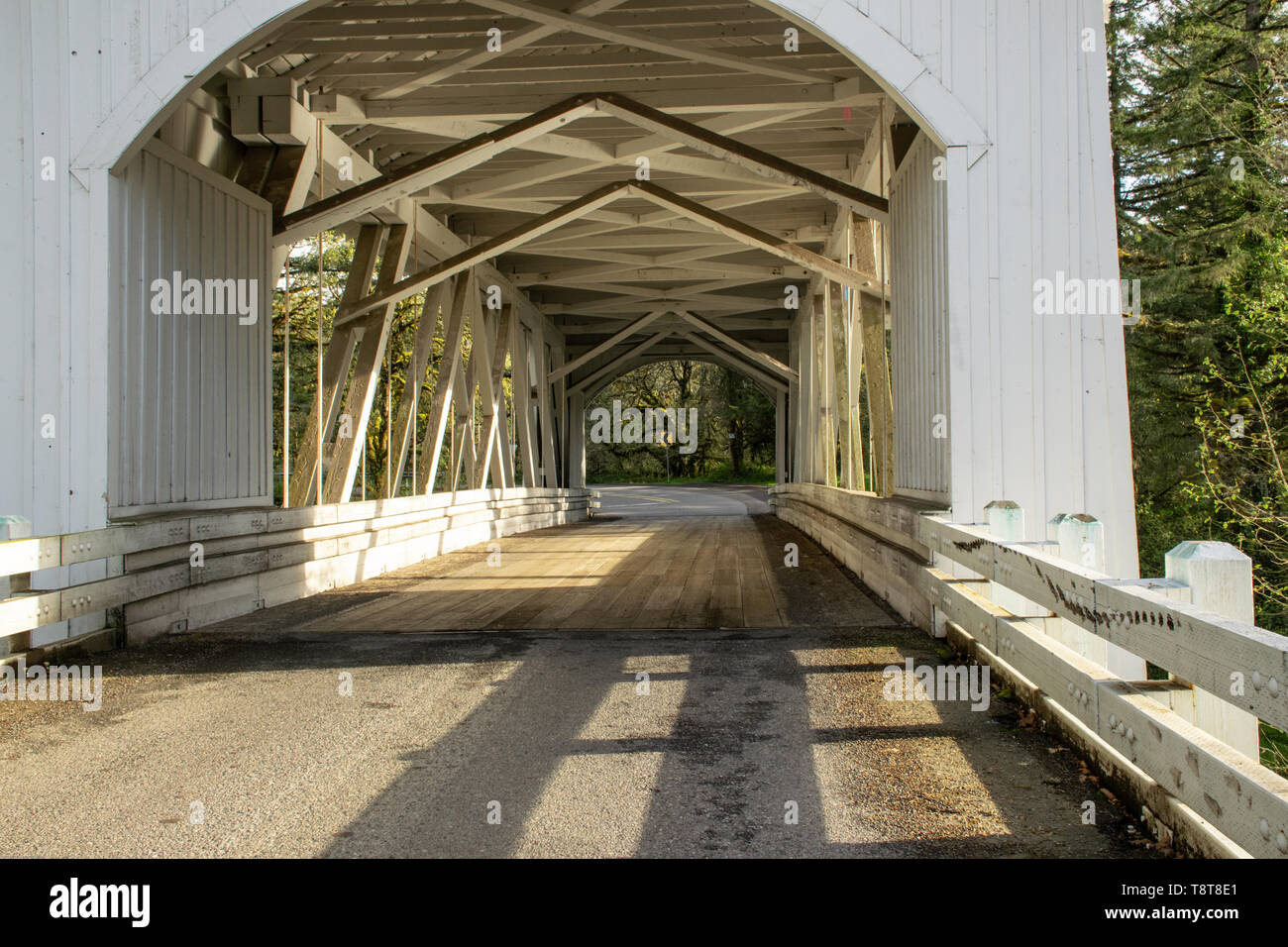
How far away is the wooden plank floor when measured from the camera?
689 cm

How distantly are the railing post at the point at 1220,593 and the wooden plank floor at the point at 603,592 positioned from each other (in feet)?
12.3

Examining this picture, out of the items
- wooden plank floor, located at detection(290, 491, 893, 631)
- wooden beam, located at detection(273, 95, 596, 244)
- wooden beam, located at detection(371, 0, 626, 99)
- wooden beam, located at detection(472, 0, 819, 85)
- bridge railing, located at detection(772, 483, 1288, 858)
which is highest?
wooden beam, located at detection(371, 0, 626, 99)

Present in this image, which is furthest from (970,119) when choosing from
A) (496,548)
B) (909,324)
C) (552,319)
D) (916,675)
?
(552,319)

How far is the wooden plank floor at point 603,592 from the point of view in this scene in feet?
22.6

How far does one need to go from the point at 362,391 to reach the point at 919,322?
5.93 metres

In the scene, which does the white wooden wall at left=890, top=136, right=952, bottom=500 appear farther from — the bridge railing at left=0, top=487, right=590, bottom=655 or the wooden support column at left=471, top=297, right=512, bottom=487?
the wooden support column at left=471, top=297, right=512, bottom=487

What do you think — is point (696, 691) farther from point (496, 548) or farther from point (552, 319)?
point (552, 319)

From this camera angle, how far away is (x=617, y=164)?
445 inches

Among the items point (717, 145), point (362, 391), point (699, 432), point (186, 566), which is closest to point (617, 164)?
point (717, 145)

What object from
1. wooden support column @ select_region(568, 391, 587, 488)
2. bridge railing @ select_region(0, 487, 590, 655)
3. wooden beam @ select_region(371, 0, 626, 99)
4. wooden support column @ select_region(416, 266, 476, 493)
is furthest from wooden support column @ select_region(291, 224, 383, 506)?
wooden support column @ select_region(568, 391, 587, 488)

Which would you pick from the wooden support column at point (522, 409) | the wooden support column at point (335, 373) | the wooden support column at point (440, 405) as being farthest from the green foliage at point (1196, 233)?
the wooden support column at point (335, 373)

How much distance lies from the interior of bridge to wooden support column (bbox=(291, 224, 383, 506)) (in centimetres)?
3

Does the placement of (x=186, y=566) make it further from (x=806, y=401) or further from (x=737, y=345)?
(x=737, y=345)
